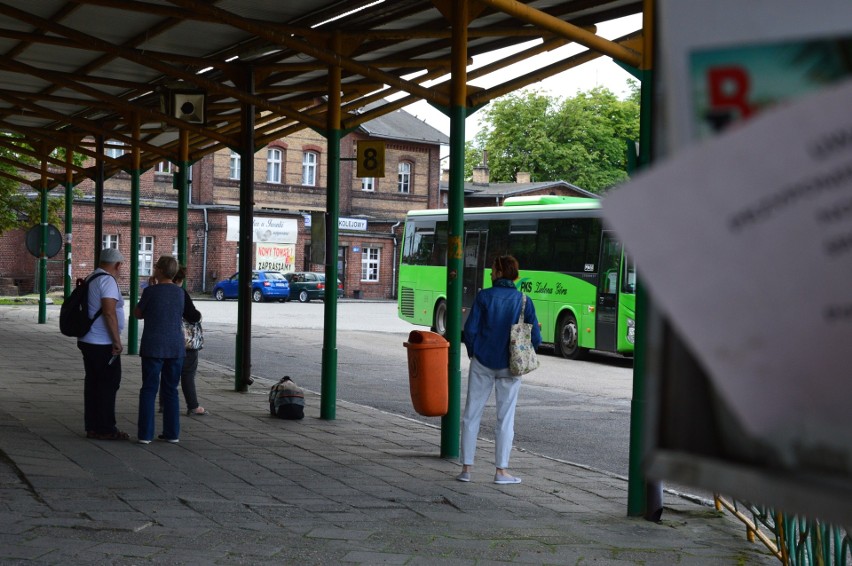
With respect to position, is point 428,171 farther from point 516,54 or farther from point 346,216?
point 516,54

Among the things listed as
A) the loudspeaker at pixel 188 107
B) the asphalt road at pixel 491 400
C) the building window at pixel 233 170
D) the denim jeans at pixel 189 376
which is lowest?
the asphalt road at pixel 491 400

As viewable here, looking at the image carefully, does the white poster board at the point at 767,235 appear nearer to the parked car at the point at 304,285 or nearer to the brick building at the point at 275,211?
the brick building at the point at 275,211

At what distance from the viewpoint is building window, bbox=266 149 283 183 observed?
187ft

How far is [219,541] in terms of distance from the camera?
6461 mm

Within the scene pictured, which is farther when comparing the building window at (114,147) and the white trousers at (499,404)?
the building window at (114,147)

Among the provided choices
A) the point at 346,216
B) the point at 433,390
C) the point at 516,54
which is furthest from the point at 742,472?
the point at 346,216

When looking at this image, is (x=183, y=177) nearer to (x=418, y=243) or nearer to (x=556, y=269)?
(x=556, y=269)

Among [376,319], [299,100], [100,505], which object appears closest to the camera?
[100,505]

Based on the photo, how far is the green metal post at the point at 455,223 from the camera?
9.92 m

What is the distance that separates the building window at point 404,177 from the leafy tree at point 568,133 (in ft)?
62.2

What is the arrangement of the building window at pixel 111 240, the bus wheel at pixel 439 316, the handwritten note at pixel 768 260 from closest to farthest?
1. the handwritten note at pixel 768 260
2. the bus wheel at pixel 439 316
3. the building window at pixel 111 240

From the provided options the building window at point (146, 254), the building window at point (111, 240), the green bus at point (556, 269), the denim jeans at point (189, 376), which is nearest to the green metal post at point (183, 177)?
the denim jeans at point (189, 376)

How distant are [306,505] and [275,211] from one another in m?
49.4

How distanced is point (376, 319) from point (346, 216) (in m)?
22.0
